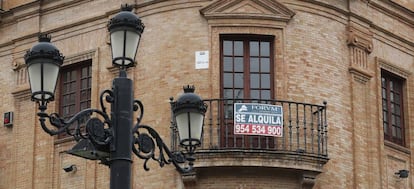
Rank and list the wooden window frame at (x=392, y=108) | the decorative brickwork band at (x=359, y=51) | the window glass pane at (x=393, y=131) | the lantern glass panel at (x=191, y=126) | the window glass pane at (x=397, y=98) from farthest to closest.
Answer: the window glass pane at (x=397, y=98) → the window glass pane at (x=393, y=131) → the wooden window frame at (x=392, y=108) → the decorative brickwork band at (x=359, y=51) → the lantern glass panel at (x=191, y=126)

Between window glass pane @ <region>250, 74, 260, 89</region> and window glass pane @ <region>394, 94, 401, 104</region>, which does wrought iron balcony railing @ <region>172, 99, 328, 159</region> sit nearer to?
window glass pane @ <region>250, 74, 260, 89</region>

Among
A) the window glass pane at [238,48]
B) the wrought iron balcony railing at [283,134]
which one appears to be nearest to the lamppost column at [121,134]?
the wrought iron balcony railing at [283,134]

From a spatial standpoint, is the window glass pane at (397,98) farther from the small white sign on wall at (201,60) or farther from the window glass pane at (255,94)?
the small white sign on wall at (201,60)

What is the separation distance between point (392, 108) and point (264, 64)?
4118 mm

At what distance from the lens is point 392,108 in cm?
2723

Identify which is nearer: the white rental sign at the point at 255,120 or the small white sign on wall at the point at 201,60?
the white rental sign at the point at 255,120

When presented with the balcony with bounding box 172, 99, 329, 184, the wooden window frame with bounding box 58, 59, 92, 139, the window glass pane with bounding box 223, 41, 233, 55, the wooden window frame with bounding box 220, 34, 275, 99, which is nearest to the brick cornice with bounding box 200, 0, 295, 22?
the wooden window frame with bounding box 220, 34, 275, 99

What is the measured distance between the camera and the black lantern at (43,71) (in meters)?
14.6

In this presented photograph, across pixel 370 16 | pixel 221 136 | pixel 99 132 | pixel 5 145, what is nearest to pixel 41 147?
pixel 5 145

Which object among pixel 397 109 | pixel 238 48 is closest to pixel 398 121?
pixel 397 109

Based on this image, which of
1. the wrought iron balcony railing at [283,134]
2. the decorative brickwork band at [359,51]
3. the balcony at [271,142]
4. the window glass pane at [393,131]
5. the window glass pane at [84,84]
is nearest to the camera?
the balcony at [271,142]

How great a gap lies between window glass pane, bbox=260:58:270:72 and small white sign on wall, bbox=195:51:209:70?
1.31m

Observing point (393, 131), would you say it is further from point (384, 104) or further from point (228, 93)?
point (228, 93)

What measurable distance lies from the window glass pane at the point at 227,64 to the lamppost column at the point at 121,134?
32.2 feet
